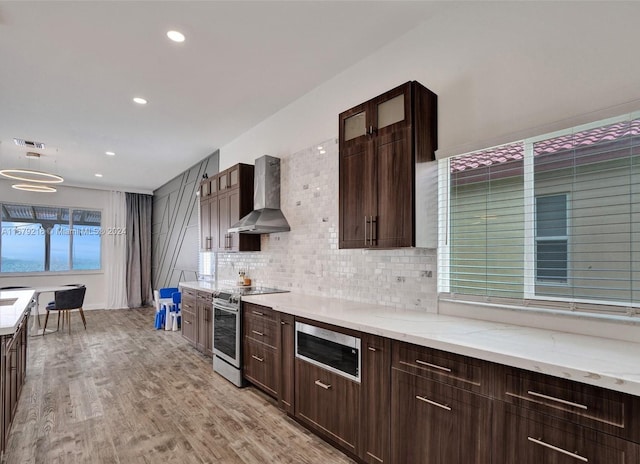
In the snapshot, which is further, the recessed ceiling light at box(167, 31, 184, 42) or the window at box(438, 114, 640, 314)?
the recessed ceiling light at box(167, 31, 184, 42)

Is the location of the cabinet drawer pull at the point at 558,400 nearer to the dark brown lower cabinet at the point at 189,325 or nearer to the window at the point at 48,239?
the dark brown lower cabinet at the point at 189,325

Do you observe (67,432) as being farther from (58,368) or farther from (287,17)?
(287,17)

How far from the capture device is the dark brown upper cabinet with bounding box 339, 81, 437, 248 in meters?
2.28

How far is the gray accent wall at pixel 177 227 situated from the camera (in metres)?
6.57

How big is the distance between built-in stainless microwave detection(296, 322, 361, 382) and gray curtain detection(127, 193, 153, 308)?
26.1 ft

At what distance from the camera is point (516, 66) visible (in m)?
2.04

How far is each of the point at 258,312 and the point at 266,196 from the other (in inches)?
60.3

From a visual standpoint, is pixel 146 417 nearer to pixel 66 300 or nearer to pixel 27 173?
pixel 66 300

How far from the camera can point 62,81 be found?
340 centimetres

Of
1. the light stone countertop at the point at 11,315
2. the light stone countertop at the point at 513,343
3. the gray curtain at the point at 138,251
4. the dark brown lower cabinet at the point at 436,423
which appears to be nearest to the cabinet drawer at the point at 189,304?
the light stone countertop at the point at 11,315

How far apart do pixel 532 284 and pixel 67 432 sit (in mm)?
3567

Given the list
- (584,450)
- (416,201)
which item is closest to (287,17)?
(416,201)

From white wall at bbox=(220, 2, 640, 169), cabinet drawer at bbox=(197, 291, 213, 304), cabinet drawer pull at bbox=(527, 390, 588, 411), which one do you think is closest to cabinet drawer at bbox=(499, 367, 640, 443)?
cabinet drawer pull at bbox=(527, 390, 588, 411)

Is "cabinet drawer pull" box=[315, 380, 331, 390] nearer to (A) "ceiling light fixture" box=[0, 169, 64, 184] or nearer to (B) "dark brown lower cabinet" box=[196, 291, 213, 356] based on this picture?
(B) "dark brown lower cabinet" box=[196, 291, 213, 356]
